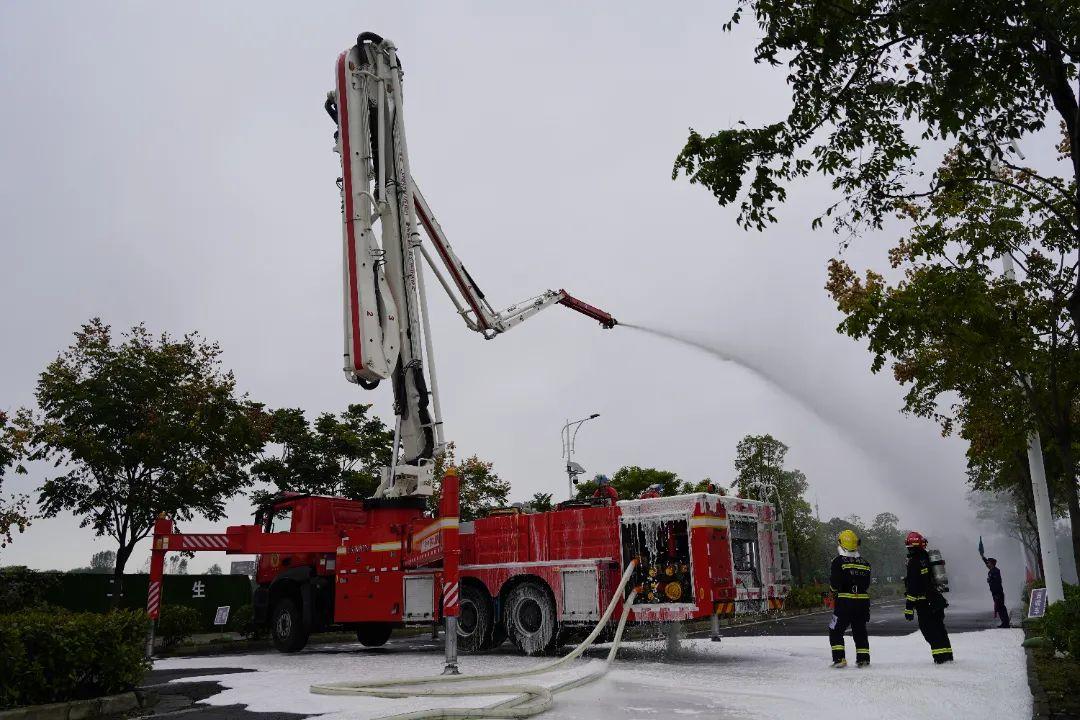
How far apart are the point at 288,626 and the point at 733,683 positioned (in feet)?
31.2

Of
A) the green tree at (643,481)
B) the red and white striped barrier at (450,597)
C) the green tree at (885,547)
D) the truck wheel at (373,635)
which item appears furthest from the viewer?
the green tree at (885,547)

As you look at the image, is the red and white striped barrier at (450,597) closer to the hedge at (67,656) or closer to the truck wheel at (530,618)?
the truck wheel at (530,618)

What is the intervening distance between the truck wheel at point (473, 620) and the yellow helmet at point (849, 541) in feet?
18.9

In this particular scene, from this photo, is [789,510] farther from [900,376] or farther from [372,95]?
[372,95]

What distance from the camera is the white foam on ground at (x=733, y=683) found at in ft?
24.2

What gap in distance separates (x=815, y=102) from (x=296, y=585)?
12860 mm

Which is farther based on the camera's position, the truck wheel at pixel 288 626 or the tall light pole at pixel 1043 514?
the truck wheel at pixel 288 626

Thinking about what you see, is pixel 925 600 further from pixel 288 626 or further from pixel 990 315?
pixel 288 626

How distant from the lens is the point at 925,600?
10.6 meters

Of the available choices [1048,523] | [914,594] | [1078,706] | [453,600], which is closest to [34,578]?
[453,600]

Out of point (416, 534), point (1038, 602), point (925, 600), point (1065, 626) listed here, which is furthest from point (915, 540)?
point (416, 534)

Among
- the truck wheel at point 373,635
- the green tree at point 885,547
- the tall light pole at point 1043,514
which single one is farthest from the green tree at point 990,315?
the green tree at point 885,547

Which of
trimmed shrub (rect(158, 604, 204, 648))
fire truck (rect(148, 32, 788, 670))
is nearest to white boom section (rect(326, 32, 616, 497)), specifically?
fire truck (rect(148, 32, 788, 670))

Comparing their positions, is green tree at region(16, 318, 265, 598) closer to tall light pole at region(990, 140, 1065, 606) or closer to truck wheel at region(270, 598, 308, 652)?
truck wheel at region(270, 598, 308, 652)
